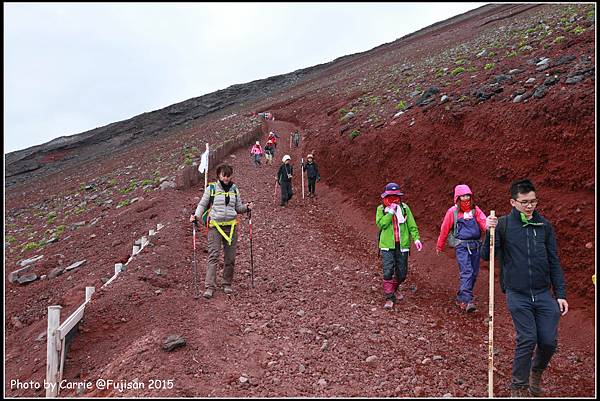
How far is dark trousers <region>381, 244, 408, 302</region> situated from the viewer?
7650 mm

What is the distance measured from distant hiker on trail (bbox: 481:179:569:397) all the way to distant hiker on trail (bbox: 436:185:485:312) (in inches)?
90.4

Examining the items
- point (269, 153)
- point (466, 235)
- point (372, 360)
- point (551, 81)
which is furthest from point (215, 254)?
point (269, 153)

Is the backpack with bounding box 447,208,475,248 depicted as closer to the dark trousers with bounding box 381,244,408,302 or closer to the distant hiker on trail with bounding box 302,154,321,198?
the dark trousers with bounding box 381,244,408,302

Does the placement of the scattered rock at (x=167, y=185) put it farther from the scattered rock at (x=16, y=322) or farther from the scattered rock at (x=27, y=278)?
the scattered rock at (x=16, y=322)

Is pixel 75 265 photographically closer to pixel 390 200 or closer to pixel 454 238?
pixel 390 200

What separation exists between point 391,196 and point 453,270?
2357 millimetres

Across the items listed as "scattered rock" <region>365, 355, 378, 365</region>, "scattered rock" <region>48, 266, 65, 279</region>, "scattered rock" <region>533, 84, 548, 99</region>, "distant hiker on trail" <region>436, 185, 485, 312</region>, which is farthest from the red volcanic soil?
"scattered rock" <region>48, 266, 65, 279</region>

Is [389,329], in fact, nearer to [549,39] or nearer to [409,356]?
[409,356]

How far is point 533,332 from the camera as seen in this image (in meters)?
4.75

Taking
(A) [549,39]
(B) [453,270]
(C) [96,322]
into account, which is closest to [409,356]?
(B) [453,270]

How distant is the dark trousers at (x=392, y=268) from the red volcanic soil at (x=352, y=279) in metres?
0.35

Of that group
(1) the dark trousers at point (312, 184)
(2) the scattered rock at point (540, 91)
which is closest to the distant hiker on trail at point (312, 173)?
(1) the dark trousers at point (312, 184)

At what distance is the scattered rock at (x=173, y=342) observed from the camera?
232 inches

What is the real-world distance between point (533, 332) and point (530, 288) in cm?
46
